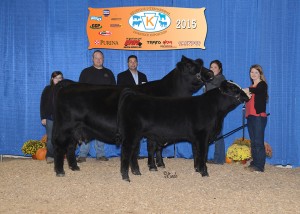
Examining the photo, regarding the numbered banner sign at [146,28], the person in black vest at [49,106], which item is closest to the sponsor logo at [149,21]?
the numbered banner sign at [146,28]

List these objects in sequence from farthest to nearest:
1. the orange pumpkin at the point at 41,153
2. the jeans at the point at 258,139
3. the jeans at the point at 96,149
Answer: the orange pumpkin at the point at 41,153 < the jeans at the point at 96,149 < the jeans at the point at 258,139

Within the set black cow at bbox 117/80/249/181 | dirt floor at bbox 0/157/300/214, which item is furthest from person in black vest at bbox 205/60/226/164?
black cow at bbox 117/80/249/181

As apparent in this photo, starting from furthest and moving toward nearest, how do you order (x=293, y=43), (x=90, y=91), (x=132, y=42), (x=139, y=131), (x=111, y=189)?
(x=132, y=42) → (x=293, y=43) → (x=90, y=91) → (x=139, y=131) → (x=111, y=189)

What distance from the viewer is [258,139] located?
22.3 ft

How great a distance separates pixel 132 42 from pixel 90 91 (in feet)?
6.44

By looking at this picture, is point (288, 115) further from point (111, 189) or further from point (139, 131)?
point (111, 189)

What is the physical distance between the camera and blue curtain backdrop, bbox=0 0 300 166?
7.65 metres

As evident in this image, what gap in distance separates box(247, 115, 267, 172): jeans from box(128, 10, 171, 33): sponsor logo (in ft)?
7.80

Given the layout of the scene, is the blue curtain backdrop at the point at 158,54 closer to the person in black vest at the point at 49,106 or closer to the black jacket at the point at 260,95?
the person in black vest at the point at 49,106

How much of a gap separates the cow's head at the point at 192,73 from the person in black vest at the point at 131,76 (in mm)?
1168

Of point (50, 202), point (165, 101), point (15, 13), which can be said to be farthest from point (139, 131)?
point (15, 13)

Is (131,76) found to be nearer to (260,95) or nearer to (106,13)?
(106,13)

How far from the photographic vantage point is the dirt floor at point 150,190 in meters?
4.71

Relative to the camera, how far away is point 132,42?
8133 mm
